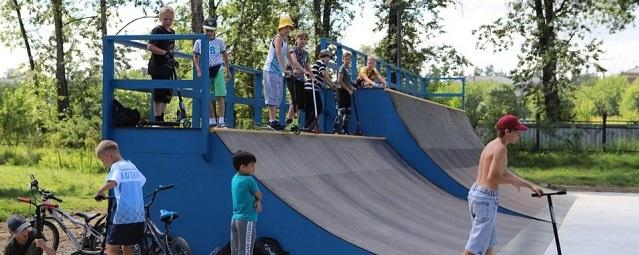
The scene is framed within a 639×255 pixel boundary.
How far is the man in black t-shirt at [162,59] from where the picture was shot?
9.16 m

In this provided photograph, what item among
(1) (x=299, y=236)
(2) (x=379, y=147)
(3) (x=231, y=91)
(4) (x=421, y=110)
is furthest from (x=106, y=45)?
(4) (x=421, y=110)

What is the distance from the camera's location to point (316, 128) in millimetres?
12555

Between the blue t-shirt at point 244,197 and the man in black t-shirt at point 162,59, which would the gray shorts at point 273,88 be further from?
the blue t-shirt at point 244,197

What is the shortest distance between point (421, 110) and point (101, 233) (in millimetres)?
10972

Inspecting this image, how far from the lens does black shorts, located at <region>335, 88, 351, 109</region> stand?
14236 mm

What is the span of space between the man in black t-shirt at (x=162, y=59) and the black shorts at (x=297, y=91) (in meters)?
3.00

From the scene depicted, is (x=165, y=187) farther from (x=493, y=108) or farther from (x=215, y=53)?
(x=493, y=108)

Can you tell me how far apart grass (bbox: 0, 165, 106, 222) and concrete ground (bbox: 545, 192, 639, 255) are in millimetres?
8430

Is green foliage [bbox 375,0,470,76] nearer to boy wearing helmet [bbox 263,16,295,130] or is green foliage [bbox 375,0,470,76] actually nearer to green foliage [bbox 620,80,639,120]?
boy wearing helmet [bbox 263,16,295,130]

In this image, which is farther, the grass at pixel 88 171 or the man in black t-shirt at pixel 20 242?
the grass at pixel 88 171

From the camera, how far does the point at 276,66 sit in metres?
11.2

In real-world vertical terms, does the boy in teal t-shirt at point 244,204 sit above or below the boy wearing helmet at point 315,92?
below

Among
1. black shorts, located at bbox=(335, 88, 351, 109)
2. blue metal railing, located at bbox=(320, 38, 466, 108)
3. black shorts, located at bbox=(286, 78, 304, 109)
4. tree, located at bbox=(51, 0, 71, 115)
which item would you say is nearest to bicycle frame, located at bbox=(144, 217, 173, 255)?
black shorts, located at bbox=(286, 78, 304, 109)

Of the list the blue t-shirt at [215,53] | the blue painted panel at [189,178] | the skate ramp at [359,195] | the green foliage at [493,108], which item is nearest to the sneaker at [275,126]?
the skate ramp at [359,195]
